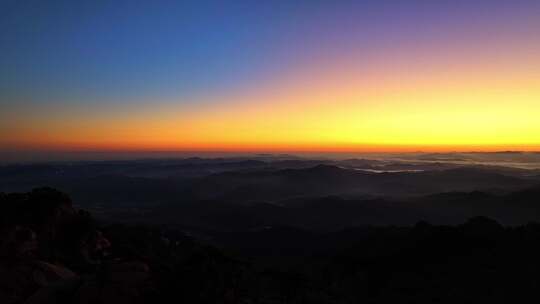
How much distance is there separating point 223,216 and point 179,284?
17718cm

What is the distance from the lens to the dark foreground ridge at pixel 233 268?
921 inches

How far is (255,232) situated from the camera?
14488 cm

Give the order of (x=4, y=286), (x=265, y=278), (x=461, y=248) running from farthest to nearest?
(x=461, y=248) → (x=265, y=278) → (x=4, y=286)

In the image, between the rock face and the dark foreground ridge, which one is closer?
the rock face

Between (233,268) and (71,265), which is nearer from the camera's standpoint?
(233,268)

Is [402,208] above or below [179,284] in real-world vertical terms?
below

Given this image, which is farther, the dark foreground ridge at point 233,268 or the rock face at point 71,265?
the dark foreground ridge at point 233,268

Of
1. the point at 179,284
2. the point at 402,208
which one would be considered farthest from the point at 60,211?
the point at 402,208

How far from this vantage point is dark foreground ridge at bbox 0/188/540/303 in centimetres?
2338

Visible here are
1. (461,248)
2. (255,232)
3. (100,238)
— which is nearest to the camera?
(100,238)

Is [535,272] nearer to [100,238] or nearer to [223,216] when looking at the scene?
[100,238]

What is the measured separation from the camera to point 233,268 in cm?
3102

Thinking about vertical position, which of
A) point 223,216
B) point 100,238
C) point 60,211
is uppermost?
point 60,211

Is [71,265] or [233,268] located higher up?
[233,268]
